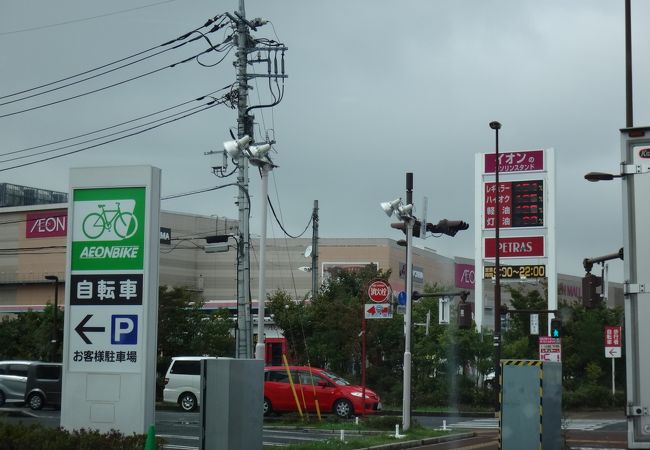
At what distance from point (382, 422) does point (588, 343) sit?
2623cm

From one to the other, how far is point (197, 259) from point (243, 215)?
225ft

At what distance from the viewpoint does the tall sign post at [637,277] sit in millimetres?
9781

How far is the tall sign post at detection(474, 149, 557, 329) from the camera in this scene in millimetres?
45781

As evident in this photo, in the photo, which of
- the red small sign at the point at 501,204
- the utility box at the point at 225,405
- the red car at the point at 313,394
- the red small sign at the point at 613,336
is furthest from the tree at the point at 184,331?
the utility box at the point at 225,405

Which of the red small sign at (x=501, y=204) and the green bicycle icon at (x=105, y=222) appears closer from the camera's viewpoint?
the green bicycle icon at (x=105, y=222)

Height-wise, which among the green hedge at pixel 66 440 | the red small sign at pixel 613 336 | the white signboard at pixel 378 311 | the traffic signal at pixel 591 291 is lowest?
the green hedge at pixel 66 440

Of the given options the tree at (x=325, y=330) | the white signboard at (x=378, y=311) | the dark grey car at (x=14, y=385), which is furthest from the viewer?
the tree at (x=325, y=330)

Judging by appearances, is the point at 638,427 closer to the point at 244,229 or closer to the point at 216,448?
the point at 216,448

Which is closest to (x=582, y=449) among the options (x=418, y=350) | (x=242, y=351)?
(x=242, y=351)

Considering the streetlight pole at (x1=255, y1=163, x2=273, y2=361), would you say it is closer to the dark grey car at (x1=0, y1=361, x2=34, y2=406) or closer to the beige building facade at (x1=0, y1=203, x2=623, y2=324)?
the dark grey car at (x1=0, y1=361, x2=34, y2=406)

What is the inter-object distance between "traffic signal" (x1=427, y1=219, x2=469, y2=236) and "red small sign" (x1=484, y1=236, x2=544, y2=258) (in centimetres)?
1860

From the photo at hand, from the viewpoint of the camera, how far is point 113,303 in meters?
15.3

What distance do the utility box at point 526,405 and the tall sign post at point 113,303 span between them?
6832 mm

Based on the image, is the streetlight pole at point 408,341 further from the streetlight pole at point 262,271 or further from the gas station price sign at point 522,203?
the gas station price sign at point 522,203
